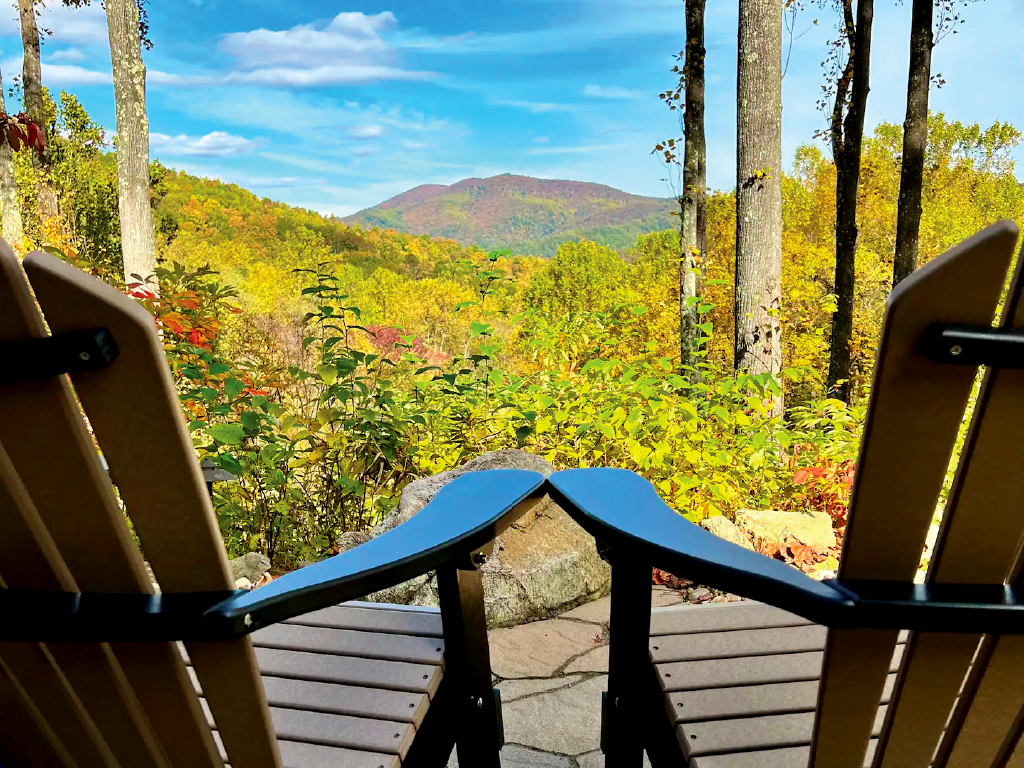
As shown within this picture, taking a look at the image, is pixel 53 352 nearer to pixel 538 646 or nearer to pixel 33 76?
pixel 538 646

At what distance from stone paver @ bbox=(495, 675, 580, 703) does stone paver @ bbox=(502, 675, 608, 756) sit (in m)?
0.02

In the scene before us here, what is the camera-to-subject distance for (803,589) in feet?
2.15

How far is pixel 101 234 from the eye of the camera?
23094 millimetres

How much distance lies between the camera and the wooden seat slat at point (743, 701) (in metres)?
1.07

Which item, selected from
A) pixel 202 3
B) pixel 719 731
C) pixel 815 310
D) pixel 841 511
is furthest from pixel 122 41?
pixel 202 3

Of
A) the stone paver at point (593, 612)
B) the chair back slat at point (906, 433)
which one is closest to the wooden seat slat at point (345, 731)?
the chair back slat at point (906, 433)

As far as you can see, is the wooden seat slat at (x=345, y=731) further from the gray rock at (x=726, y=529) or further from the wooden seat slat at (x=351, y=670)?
the gray rock at (x=726, y=529)

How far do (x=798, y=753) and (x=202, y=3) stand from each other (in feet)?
344

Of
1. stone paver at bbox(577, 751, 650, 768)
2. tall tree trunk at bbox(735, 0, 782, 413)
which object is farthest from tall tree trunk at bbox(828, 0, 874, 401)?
stone paver at bbox(577, 751, 650, 768)

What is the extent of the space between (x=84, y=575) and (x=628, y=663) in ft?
2.80

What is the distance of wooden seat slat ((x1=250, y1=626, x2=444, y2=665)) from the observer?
1.25 meters

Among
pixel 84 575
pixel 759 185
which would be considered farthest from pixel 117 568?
pixel 759 185

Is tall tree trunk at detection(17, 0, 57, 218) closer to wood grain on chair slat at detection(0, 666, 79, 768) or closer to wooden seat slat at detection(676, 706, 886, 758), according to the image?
wood grain on chair slat at detection(0, 666, 79, 768)

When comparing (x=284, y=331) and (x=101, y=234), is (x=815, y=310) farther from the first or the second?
(x=101, y=234)
